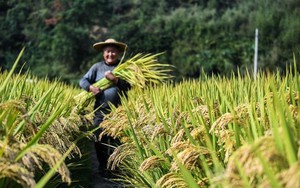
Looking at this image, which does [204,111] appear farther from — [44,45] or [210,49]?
[44,45]

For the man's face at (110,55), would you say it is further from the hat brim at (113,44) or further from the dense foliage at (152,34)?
the dense foliage at (152,34)

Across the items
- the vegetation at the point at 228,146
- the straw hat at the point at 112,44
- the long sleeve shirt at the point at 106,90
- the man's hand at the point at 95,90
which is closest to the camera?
the vegetation at the point at 228,146

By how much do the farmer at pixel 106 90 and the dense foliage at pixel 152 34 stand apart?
44.3ft

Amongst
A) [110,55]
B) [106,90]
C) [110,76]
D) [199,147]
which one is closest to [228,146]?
[199,147]

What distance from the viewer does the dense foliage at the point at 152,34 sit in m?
18.6

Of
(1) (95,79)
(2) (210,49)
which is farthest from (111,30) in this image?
(1) (95,79)

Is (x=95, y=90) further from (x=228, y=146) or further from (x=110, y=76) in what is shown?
(x=228, y=146)

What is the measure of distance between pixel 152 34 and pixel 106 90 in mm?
16915

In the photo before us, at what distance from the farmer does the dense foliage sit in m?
13.5

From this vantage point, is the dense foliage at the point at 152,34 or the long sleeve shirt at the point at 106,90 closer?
the long sleeve shirt at the point at 106,90

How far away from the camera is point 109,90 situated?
415 centimetres

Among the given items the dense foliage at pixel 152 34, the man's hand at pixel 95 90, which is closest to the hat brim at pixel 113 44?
the man's hand at pixel 95 90

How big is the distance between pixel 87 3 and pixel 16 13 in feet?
14.2

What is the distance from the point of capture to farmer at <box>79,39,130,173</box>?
4.05m
